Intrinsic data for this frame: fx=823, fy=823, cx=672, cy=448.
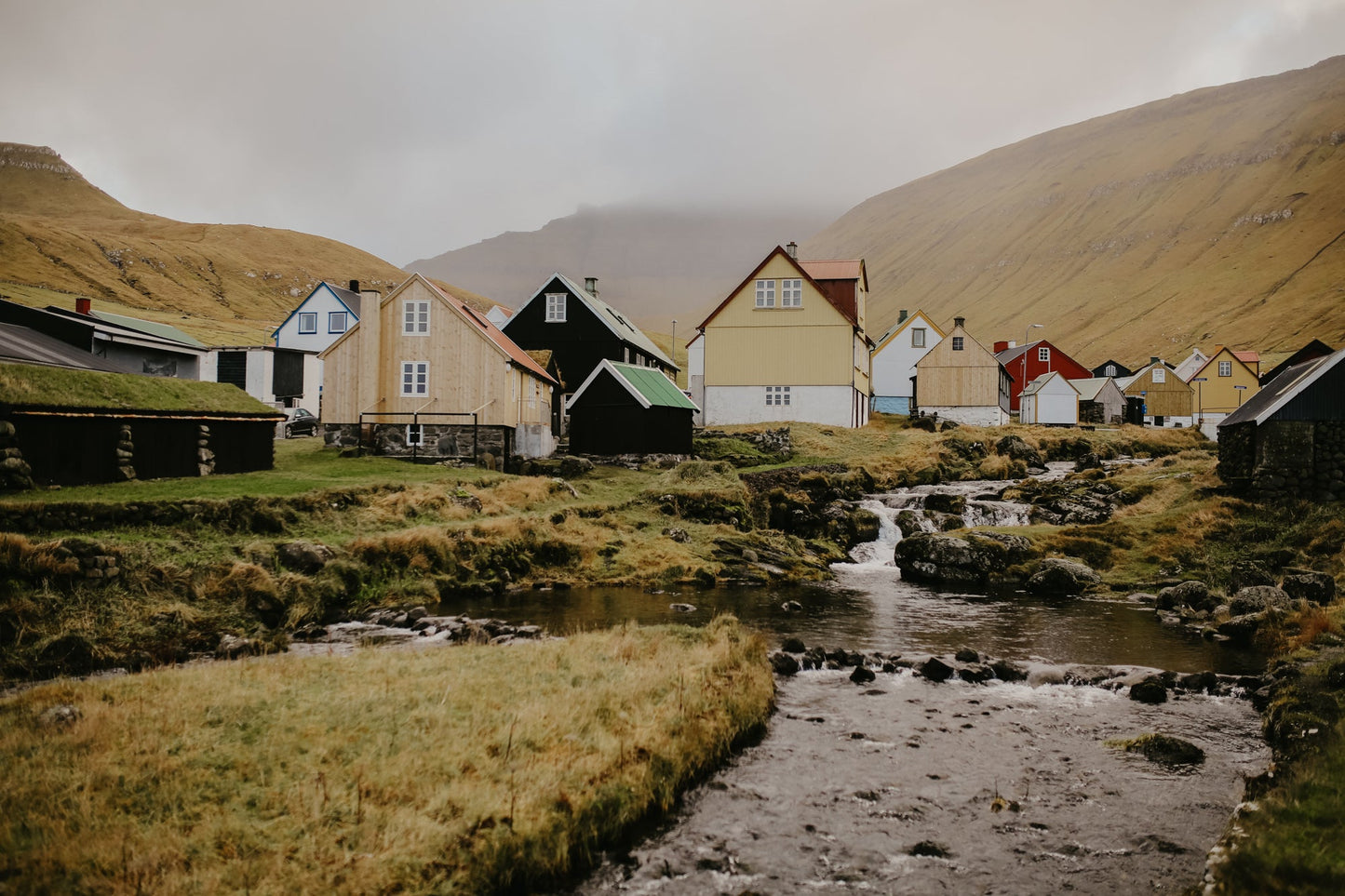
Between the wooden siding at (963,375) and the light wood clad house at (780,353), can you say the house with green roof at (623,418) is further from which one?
the wooden siding at (963,375)

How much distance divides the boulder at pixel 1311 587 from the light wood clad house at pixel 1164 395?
7893cm

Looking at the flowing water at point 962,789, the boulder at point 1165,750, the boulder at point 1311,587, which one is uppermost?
the boulder at point 1311,587

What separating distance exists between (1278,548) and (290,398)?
6107 centimetres

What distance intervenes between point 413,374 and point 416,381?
0.35 metres

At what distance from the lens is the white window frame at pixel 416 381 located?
38.5 meters

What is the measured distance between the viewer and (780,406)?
53.9 m

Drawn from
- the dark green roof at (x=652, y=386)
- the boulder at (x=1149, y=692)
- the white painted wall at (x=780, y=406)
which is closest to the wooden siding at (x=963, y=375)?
the white painted wall at (x=780, y=406)

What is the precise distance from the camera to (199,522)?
2092cm

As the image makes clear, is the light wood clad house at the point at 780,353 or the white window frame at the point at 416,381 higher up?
the light wood clad house at the point at 780,353

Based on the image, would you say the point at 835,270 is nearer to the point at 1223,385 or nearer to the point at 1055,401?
the point at 1055,401

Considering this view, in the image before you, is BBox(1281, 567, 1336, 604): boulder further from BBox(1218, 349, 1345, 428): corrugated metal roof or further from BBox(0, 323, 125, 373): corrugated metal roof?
BBox(0, 323, 125, 373): corrugated metal roof

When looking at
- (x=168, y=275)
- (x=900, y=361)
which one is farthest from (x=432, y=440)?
(x=168, y=275)

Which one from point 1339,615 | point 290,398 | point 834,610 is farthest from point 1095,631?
point 290,398

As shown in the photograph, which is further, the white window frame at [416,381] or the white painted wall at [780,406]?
the white painted wall at [780,406]
